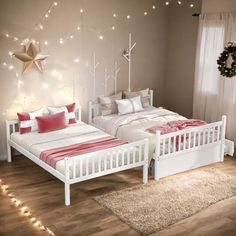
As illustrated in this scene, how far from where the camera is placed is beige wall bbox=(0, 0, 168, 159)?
18.8 feet

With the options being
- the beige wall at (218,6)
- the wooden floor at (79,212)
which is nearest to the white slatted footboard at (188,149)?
the wooden floor at (79,212)

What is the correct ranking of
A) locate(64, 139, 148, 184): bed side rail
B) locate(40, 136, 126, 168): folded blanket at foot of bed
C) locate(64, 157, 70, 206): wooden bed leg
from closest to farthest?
locate(64, 157, 70, 206): wooden bed leg < locate(64, 139, 148, 184): bed side rail < locate(40, 136, 126, 168): folded blanket at foot of bed

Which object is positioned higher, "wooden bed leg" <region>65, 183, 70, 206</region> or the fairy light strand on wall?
the fairy light strand on wall

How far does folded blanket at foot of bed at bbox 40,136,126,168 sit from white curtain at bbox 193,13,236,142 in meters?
1.85

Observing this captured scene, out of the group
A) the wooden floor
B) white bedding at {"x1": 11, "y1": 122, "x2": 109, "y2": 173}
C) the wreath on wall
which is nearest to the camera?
the wooden floor

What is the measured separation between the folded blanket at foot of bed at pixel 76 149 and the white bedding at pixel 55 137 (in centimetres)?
13

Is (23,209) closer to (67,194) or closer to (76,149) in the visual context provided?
(67,194)

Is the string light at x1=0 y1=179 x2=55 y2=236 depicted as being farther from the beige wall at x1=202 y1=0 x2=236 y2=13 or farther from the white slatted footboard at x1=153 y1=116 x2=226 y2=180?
the beige wall at x1=202 y1=0 x2=236 y2=13

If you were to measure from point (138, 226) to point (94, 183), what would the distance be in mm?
1156

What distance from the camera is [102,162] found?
4906 millimetres

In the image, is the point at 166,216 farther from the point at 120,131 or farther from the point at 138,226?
the point at 120,131

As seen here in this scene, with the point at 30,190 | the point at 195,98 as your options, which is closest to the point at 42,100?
the point at 30,190

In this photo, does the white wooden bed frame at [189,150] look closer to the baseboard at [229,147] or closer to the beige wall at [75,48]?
the baseboard at [229,147]

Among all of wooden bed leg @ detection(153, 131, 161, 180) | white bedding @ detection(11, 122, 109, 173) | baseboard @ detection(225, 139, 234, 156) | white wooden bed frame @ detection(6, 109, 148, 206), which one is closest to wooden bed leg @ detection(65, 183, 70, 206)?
white wooden bed frame @ detection(6, 109, 148, 206)
